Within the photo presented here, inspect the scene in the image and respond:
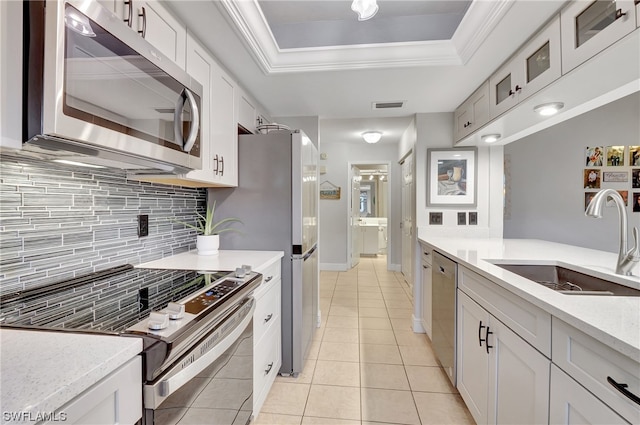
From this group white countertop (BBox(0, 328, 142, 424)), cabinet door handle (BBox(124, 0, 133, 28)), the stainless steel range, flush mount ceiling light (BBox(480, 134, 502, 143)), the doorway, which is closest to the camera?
white countertop (BBox(0, 328, 142, 424))

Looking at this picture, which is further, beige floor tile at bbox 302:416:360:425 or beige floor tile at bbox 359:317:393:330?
beige floor tile at bbox 359:317:393:330

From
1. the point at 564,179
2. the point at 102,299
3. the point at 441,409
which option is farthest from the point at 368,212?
the point at 102,299

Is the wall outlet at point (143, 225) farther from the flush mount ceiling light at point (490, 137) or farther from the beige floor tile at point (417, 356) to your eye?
the flush mount ceiling light at point (490, 137)

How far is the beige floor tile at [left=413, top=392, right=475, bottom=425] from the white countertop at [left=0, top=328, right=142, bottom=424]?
66.6 inches

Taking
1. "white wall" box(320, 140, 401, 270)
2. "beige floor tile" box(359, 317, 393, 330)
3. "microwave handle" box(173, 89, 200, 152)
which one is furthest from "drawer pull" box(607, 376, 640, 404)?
"white wall" box(320, 140, 401, 270)

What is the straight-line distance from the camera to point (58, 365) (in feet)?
1.84

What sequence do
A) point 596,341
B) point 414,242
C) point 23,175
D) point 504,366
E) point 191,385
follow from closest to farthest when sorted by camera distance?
point 596,341, point 191,385, point 23,175, point 504,366, point 414,242

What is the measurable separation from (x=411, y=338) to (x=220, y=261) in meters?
1.99

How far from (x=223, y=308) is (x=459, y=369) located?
1541mm

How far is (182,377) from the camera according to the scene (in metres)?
0.79

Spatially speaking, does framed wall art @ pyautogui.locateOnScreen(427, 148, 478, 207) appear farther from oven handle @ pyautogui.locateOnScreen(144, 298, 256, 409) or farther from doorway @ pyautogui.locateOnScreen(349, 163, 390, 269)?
doorway @ pyautogui.locateOnScreen(349, 163, 390, 269)

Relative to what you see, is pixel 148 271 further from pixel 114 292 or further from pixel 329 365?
pixel 329 365

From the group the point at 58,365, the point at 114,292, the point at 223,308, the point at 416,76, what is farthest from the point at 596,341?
the point at 416,76

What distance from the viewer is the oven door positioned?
733 millimetres
